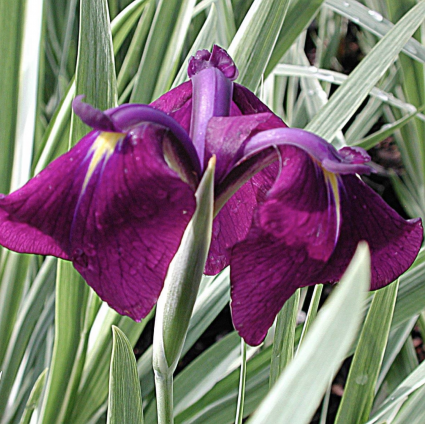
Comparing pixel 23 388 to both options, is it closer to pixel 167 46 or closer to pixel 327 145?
pixel 167 46

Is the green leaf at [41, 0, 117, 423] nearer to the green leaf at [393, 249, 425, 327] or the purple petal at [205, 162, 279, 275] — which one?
the purple petal at [205, 162, 279, 275]

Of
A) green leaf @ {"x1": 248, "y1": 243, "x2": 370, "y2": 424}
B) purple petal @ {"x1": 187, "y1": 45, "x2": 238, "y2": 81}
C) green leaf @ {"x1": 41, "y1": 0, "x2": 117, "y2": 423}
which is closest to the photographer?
green leaf @ {"x1": 248, "y1": 243, "x2": 370, "y2": 424}

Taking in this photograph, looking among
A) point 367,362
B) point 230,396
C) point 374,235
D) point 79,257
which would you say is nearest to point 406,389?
point 367,362

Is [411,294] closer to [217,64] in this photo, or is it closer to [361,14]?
[217,64]

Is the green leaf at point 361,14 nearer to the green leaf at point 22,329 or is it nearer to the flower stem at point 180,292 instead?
the green leaf at point 22,329

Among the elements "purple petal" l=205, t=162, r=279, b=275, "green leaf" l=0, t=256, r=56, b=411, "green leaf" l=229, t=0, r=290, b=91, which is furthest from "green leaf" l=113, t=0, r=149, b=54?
"purple petal" l=205, t=162, r=279, b=275

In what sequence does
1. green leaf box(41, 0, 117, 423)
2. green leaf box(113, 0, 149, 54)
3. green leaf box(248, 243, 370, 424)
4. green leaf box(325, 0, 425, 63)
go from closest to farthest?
1. green leaf box(248, 243, 370, 424)
2. green leaf box(41, 0, 117, 423)
3. green leaf box(113, 0, 149, 54)
4. green leaf box(325, 0, 425, 63)

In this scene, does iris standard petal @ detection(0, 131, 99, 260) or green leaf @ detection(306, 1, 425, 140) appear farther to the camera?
green leaf @ detection(306, 1, 425, 140)
